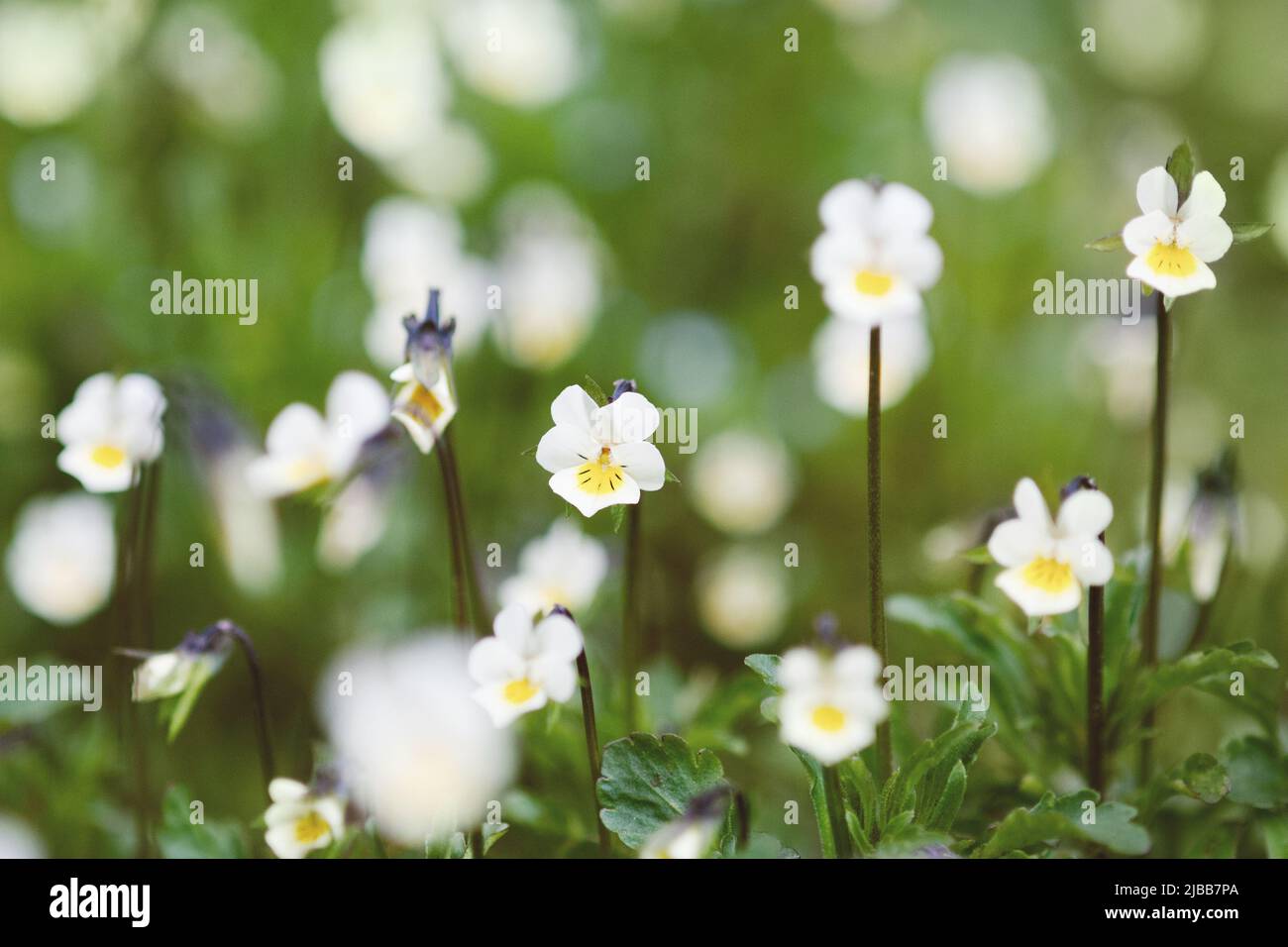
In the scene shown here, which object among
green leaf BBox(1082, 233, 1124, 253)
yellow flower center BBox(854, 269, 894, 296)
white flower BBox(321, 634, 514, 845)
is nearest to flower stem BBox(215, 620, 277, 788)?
white flower BBox(321, 634, 514, 845)

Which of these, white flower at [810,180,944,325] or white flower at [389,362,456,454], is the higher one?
white flower at [810,180,944,325]

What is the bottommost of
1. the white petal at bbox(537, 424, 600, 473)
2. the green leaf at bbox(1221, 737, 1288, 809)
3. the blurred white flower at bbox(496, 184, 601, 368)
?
the green leaf at bbox(1221, 737, 1288, 809)

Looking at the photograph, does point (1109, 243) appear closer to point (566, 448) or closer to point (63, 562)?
point (566, 448)

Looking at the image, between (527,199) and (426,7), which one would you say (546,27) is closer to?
(426,7)

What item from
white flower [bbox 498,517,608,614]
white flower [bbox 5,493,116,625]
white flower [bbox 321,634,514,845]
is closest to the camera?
white flower [bbox 321,634,514,845]

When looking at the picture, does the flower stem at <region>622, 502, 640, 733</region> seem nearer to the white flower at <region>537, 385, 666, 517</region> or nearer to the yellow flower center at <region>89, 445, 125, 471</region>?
the white flower at <region>537, 385, 666, 517</region>

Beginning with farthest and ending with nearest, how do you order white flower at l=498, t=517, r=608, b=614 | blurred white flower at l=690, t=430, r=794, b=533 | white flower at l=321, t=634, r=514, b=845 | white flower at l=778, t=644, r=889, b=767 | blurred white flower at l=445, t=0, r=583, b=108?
blurred white flower at l=445, t=0, r=583, b=108 < blurred white flower at l=690, t=430, r=794, b=533 < white flower at l=498, t=517, r=608, b=614 < white flower at l=321, t=634, r=514, b=845 < white flower at l=778, t=644, r=889, b=767

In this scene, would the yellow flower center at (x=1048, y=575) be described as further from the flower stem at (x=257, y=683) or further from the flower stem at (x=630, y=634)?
the flower stem at (x=257, y=683)
